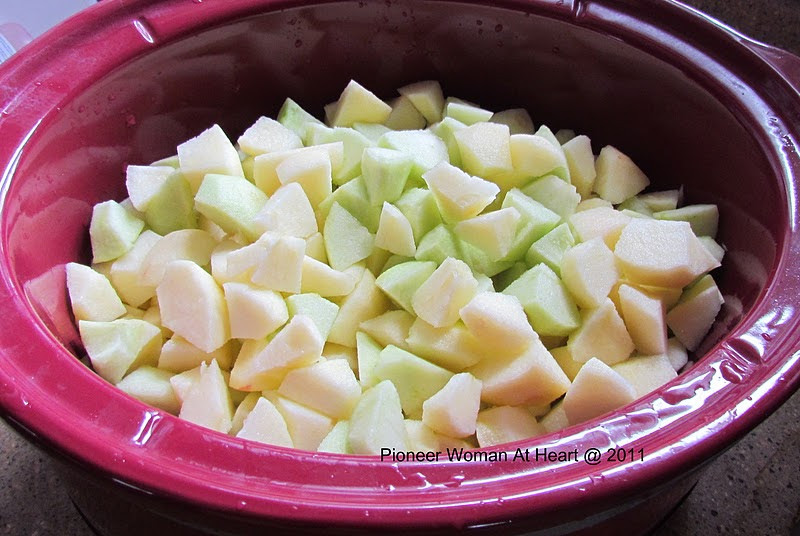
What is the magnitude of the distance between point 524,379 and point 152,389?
0.47m

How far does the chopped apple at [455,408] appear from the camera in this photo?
829 millimetres

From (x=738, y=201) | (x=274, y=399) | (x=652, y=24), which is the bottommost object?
(x=274, y=399)

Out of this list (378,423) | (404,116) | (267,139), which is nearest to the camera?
(378,423)

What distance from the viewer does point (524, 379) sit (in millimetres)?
871

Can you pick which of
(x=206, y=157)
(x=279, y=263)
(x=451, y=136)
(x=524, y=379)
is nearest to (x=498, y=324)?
(x=524, y=379)

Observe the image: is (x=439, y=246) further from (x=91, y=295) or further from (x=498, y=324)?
(x=91, y=295)

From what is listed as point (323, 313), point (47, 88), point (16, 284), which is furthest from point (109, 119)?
point (323, 313)

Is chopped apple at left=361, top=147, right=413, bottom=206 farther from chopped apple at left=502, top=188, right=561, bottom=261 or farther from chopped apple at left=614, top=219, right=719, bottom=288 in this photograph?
chopped apple at left=614, top=219, right=719, bottom=288

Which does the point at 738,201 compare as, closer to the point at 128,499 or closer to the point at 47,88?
the point at 128,499

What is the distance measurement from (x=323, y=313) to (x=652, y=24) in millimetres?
692

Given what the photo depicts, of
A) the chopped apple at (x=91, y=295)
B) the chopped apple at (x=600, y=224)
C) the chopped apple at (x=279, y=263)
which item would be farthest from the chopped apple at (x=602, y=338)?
the chopped apple at (x=91, y=295)

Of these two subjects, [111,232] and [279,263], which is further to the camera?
[111,232]

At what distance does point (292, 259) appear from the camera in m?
0.92

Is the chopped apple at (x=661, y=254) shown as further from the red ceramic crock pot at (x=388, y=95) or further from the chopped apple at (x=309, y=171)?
the chopped apple at (x=309, y=171)
